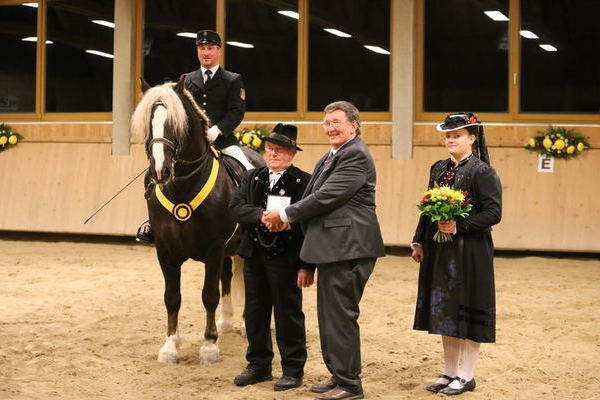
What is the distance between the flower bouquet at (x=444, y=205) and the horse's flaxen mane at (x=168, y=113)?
1.65 meters

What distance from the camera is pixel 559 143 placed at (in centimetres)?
1030

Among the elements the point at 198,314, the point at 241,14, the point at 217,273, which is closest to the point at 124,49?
the point at 241,14

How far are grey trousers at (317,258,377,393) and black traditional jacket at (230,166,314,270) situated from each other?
0.96ft

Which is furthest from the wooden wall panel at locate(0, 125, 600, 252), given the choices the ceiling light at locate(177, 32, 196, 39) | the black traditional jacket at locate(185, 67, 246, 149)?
the black traditional jacket at locate(185, 67, 246, 149)

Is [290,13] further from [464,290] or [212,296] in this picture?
[464,290]

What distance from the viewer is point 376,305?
7.81 meters

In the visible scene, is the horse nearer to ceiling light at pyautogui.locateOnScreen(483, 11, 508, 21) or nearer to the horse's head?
the horse's head

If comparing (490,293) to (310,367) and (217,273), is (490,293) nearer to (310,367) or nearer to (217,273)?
(310,367)

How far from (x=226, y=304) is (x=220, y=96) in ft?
5.14

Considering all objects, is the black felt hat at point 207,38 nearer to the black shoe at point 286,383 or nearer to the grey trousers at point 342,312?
the grey trousers at point 342,312

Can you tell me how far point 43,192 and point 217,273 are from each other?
720 cm

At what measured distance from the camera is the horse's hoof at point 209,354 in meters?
5.69

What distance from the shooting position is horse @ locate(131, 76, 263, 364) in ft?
A: 17.9

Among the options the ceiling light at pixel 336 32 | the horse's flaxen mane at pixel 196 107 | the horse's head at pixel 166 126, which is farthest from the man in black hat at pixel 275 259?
the ceiling light at pixel 336 32
